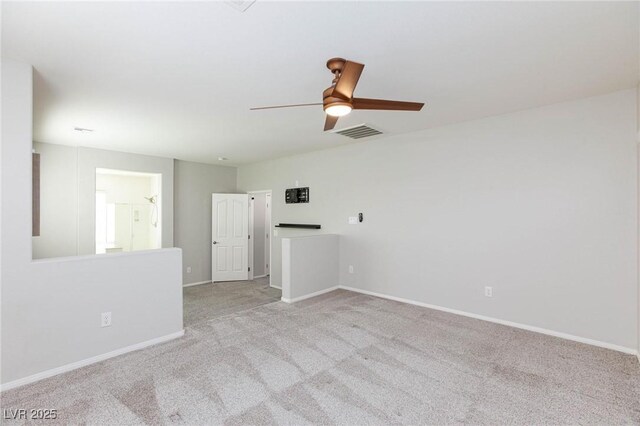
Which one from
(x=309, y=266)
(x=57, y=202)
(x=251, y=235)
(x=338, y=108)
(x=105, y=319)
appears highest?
(x=338, y=108)

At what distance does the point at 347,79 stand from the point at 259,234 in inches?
215

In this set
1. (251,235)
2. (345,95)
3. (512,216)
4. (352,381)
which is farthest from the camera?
(251,235)

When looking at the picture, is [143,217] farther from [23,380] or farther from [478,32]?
[478,32]

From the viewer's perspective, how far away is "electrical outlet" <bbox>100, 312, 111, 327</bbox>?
284cm

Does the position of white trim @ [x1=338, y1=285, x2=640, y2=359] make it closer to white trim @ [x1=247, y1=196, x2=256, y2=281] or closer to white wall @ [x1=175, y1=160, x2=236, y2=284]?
white trim @ [x1=247, y1=196, x2=256, y2=281]

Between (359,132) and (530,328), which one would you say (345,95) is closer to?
(359,132)

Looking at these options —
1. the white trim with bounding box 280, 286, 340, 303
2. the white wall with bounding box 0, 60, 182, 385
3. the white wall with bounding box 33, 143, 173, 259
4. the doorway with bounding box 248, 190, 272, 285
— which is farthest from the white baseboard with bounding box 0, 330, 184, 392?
the doorway with bounding box 248, 190, 272, 285

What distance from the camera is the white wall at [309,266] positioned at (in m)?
4.69

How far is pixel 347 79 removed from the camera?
6.52ft

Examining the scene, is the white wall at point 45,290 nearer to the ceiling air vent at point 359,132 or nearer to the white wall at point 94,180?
the white wall at point 94,180

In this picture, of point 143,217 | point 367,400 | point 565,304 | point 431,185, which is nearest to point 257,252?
point 143,217

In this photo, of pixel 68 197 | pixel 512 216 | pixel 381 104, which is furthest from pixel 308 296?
pixel 68 197

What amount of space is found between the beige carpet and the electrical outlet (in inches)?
13.8

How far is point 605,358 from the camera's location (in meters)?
2.81
